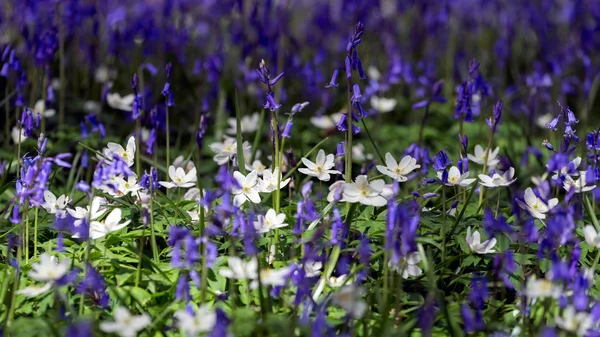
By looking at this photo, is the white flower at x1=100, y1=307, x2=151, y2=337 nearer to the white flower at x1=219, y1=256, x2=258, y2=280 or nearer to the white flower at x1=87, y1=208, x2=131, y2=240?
the white flower at x1=219, y1=256, x2=258, y2=280

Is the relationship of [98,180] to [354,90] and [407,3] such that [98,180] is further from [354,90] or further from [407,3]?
[407,3]

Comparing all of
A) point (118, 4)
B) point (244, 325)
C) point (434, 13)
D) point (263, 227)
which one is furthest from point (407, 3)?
point (244, 325)

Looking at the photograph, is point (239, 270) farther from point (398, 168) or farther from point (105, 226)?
point (398, 168)

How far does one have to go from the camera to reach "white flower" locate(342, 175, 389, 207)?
254 centimetres

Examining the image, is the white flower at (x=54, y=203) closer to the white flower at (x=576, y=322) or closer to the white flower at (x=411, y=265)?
the white flower at (x=411, y=265)

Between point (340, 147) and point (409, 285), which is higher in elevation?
point (340, 147)

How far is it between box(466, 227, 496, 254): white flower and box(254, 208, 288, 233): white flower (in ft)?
2.16

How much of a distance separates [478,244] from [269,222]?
74cm

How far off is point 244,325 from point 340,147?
1.01 meters

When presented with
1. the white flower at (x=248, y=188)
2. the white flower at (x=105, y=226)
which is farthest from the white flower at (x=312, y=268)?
the white flower at (x=105, y=226)

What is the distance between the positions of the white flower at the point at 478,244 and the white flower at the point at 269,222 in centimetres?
66

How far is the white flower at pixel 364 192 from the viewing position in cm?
254

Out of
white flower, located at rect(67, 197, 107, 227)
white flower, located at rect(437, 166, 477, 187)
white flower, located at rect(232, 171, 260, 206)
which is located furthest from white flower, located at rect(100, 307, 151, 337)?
white flower, located at rect(437, 166, 477, 187)

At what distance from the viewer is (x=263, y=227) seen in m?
2.61
